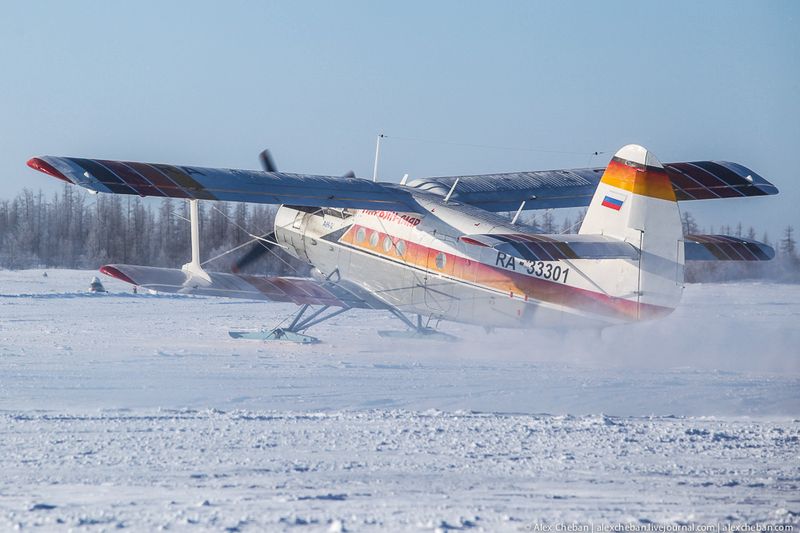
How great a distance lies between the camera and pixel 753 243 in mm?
11984

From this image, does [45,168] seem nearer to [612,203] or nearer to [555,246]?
[555,246]

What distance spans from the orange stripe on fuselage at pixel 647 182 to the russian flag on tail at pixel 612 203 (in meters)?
0.17

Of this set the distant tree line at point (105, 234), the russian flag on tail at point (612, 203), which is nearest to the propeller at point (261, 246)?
the russian flag on tail at point (612, 203)

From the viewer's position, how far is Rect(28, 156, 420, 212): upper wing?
11352 mm

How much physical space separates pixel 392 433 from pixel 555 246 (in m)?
4.58

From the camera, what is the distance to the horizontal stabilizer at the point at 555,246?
10.7 m

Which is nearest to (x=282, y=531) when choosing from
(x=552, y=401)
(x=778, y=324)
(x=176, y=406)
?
(x=176, y=406)

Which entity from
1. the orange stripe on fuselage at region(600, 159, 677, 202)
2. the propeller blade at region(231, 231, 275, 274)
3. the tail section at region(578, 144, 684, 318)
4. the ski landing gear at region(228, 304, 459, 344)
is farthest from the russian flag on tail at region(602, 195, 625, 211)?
the propeller blade at region(231, 231, 275, 274)

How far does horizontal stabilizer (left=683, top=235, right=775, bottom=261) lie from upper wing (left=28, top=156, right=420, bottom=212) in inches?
165

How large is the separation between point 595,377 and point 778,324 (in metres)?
9.70

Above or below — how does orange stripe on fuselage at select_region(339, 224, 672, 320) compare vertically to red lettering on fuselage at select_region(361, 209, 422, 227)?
below

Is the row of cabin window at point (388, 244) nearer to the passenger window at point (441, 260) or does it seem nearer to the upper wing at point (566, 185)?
the passenger window at point (441, 260)

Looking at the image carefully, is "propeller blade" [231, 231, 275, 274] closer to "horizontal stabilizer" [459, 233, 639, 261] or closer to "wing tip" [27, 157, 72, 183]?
"wing tip" [27, 157, 72, 183]

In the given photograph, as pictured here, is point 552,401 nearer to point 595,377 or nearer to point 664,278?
point 595,377
